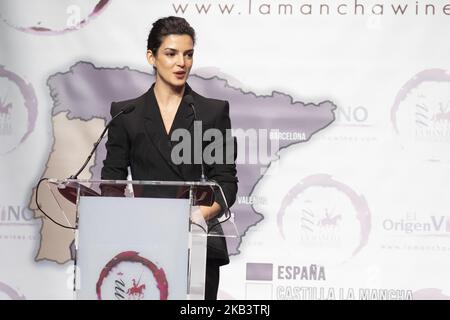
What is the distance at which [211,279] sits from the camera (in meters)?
3.64

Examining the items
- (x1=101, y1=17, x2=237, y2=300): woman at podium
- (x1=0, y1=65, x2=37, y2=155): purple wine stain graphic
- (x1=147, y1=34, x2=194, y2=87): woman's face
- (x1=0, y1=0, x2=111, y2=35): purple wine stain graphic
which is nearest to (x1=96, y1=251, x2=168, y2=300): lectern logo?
(x1=101, y1=17, x2=237, y2=300): woman at podium

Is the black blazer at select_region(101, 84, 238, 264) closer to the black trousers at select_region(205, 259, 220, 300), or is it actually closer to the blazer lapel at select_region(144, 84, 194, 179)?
the blazer lapel at select_region(144, 84, 194, 179)

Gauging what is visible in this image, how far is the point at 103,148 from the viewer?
498 centimetres

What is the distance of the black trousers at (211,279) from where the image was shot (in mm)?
3568

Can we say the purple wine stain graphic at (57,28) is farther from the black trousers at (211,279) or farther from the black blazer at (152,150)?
the black trousers at (211,279)

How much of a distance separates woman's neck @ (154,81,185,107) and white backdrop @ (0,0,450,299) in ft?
1.56

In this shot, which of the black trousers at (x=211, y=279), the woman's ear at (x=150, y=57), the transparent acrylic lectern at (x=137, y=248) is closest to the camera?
the transparent acrylic lectern at (x=137, y=248)

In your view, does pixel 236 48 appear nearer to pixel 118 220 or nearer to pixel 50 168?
pixel 50 168

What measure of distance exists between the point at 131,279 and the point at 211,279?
0.77 metres

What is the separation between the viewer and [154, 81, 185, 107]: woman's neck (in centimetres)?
443

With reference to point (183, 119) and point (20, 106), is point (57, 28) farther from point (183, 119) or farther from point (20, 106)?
point (183, 119)

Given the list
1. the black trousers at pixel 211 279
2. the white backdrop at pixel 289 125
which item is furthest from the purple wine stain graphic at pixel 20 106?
the black trousers at pixel 211 279

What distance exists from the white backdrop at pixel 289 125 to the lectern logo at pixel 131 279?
6.46 ft
